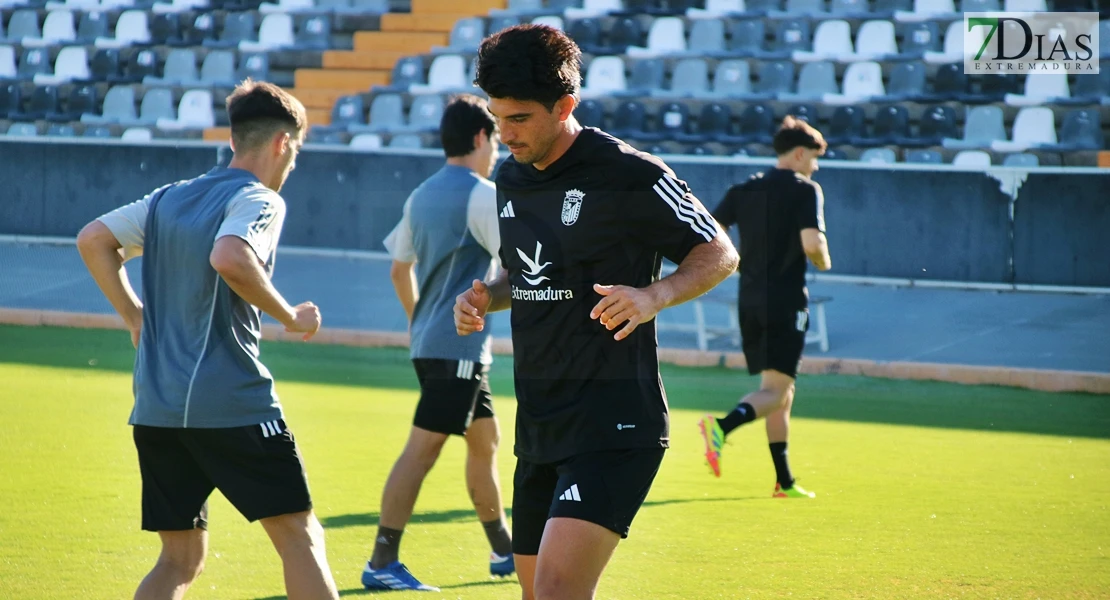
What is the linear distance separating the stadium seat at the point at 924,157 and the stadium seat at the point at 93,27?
14.3 metres

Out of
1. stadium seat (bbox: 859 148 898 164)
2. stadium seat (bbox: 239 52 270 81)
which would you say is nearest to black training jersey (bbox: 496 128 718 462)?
stadium seat (bbox: 859 148 898 164)

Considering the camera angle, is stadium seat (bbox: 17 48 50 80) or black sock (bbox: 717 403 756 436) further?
stadium seat (bbox: 17 48 50 80)

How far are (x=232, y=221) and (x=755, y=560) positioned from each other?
3261mm

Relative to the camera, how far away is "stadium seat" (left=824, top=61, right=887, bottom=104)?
17.2 m

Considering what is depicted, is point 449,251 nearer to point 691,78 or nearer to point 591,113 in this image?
point 591,113

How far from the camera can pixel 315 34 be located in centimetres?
2198

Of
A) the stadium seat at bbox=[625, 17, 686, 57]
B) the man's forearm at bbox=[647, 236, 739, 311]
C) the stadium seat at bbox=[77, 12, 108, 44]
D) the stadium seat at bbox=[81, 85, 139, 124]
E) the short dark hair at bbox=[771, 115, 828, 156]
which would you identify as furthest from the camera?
the stadium seat at bbox=[77, 12, 108, 44]

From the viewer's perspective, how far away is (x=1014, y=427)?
10.1m

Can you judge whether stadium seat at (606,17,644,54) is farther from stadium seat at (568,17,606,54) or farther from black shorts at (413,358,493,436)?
black shorts at (413,358,493,436)

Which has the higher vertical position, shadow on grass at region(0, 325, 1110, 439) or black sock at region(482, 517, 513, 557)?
black sock at region(482, 517, 513, 557)

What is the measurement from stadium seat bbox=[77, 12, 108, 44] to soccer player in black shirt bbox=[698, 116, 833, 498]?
58.3ft

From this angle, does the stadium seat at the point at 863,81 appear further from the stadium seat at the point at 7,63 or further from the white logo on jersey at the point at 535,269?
the white logo on jersey at the point at 535,269

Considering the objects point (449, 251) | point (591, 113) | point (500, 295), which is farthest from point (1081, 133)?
point (500, 295)

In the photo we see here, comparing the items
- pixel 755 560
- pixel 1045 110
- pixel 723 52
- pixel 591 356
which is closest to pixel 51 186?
pixel 723 52
